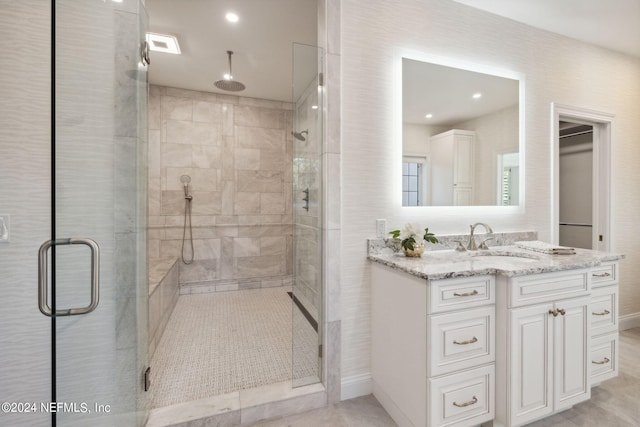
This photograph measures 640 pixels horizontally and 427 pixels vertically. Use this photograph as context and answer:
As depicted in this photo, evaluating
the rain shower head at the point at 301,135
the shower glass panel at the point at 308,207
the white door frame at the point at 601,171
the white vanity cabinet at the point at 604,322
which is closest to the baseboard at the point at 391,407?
the shower glass panel at the point at 308,207

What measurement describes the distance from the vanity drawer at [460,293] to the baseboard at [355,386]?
2.82ft

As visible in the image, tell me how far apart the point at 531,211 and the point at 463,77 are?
136 cm

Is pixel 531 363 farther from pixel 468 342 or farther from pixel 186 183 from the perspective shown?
pixel 186 183

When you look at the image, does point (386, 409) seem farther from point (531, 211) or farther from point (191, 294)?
point (191, 294)

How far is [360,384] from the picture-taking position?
1856mm

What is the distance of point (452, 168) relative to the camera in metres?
2.22

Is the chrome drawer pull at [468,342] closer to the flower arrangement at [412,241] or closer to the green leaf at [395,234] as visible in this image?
the flower arrangement at [412,241]

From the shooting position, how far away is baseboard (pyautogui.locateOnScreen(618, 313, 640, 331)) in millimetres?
2855

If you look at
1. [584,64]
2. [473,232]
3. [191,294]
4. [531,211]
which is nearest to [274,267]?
[191,294]

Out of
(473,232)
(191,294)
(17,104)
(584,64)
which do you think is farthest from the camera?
(191,294)

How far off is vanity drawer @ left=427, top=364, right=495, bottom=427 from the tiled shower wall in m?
3.16

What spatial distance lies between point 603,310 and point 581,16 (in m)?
2.43

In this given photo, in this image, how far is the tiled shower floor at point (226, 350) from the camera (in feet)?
6.04

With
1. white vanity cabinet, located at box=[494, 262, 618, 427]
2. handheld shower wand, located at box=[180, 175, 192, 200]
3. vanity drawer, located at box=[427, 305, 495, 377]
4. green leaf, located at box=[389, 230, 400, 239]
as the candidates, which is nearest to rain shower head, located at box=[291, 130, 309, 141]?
green leaf, located at box=[389, 230, 400, 239]
